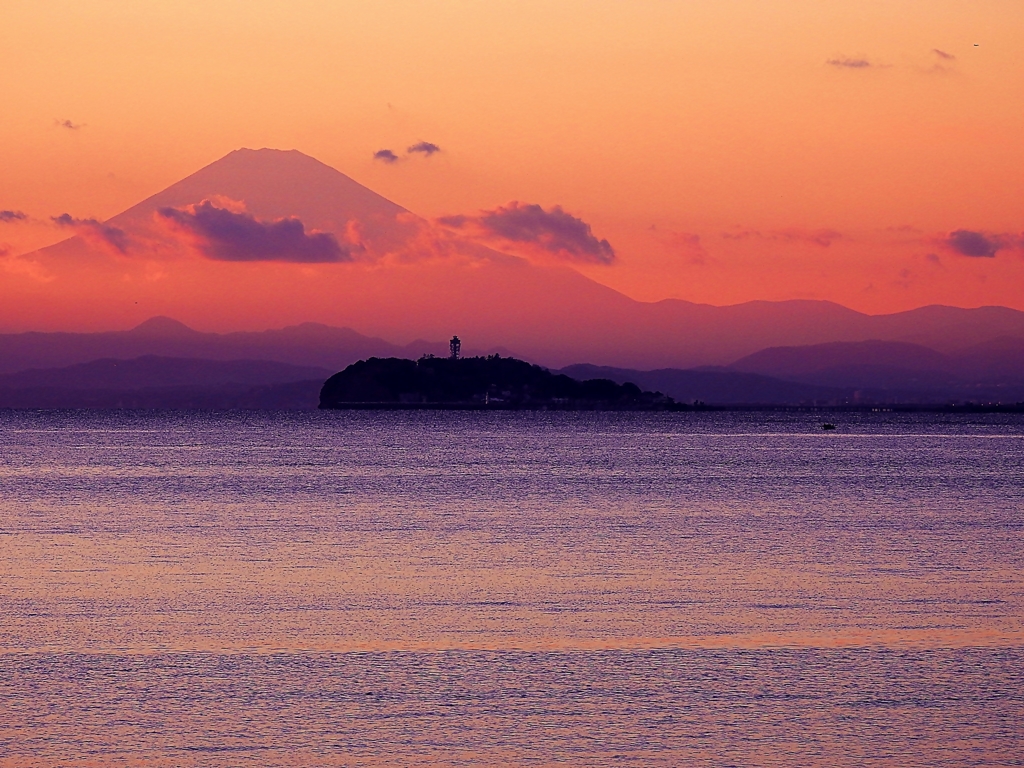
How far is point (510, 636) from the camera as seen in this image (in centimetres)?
2505

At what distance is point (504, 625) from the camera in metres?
26.4

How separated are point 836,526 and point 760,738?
3545 centimetres

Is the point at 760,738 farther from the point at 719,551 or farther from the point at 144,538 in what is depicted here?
the point at 144,538

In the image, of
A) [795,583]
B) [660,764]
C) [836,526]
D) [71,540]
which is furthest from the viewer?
[836,526]

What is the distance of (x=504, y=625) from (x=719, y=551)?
16.4 metres

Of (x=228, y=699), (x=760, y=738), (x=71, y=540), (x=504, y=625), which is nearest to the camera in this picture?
(x=760, y=738)

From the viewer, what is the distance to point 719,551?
41.5 m

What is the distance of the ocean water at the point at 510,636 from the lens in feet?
58.1

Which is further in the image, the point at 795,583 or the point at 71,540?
the point at 71,540

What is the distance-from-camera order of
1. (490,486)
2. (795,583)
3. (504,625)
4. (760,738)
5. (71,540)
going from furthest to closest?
(490,486), (71,540), (795,583), (504,625), (760,738)

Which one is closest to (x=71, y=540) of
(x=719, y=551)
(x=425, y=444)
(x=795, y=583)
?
(x=719, y=551)

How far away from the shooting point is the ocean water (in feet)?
58.1

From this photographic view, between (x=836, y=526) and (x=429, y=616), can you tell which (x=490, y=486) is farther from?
(x=429, y=616)

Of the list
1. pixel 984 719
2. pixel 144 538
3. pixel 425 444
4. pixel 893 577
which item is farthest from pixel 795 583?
pixel 425 444
